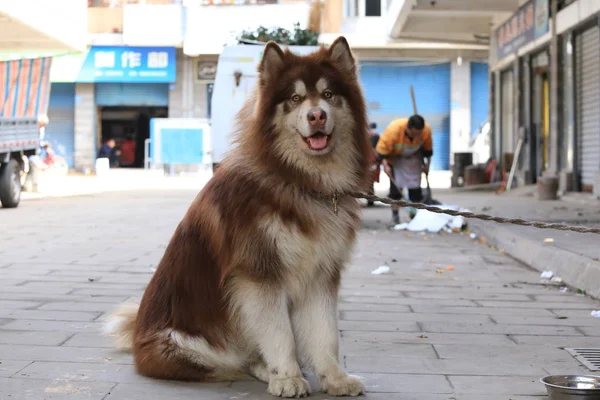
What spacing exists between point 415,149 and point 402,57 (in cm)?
2216

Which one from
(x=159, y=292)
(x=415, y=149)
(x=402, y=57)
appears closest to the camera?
(x=159, y=292)

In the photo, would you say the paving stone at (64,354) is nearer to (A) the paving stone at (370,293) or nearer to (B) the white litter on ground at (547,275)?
(A) the paving stone at (370,293)

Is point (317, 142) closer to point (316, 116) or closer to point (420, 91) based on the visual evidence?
point (316, 116)

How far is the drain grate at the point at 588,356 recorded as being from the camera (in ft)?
14.2

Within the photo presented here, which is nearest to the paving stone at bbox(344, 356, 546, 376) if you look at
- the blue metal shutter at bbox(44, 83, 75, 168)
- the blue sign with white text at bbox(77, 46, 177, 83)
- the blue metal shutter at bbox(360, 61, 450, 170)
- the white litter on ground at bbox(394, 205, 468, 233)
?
the white litter on ground at bbox(394, 205, 468, 233)

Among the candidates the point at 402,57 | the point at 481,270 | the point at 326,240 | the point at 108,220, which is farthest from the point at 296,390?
the point at 402,57

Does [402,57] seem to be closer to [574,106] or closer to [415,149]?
[574,106]

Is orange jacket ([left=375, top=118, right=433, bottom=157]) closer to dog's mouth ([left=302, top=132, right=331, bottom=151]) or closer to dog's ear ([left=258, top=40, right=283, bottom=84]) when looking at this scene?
dog's ear ([left=258, top=40, right=283, bottom=84])

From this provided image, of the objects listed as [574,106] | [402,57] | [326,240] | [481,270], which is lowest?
[481,270]

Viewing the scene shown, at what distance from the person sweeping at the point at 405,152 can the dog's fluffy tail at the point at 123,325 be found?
27.3 feet

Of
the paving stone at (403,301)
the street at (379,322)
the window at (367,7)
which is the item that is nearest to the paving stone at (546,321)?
the street at (379,322)

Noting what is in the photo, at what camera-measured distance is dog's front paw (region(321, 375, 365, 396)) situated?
3.76 m

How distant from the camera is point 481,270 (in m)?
8.39

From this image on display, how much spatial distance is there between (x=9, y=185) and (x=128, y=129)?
73.0 feet
